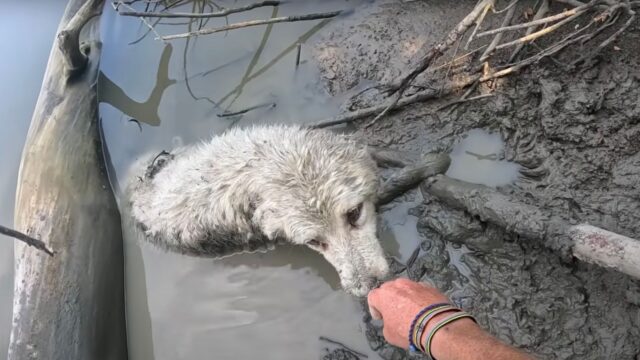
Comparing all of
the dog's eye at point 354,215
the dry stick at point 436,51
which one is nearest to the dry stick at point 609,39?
the dry stick at point 436,51

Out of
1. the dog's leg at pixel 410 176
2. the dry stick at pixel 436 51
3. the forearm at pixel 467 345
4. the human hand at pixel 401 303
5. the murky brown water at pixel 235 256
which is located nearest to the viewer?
the forearm at pixel 467 345

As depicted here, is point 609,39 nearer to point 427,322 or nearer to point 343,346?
point 427,322

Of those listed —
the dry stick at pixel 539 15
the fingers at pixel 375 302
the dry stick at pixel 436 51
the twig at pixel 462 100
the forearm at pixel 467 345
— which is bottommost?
the forearm at pixel 467 345

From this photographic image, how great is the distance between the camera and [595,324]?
3.70 m

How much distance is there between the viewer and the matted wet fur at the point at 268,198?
4.02 m

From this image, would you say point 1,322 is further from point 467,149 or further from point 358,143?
point 467,149

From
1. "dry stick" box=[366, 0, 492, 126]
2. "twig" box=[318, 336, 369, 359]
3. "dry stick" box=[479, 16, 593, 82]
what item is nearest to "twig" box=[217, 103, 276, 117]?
"dry stick" box=[366, 0, 492, 126]

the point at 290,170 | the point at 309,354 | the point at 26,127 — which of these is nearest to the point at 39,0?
the point at 26,127

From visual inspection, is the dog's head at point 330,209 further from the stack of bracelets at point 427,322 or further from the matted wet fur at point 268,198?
the stack of bracelets at point 427,322

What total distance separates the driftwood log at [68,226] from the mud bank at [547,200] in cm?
181

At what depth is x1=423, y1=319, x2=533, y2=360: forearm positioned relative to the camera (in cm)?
275

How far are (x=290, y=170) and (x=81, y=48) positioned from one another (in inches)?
101

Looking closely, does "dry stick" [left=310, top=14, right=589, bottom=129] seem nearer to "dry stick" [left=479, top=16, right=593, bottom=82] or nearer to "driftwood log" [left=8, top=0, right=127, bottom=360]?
"dry stick" [left=479, top=16, right=593, bottom=82]

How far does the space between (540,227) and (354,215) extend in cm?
114
